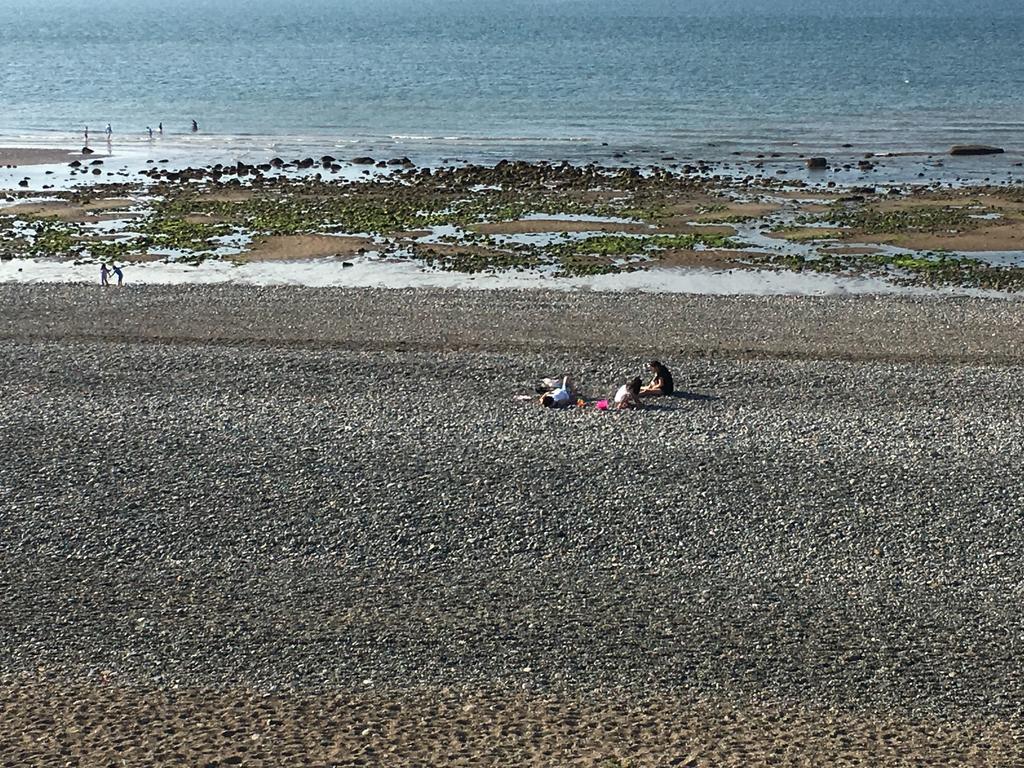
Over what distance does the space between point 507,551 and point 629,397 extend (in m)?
6.45

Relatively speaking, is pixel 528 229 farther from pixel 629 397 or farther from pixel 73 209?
pixel 629 397

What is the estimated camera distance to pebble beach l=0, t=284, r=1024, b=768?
13.8m

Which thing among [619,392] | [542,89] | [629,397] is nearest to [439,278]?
[619,392]

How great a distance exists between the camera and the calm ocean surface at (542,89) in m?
65.4

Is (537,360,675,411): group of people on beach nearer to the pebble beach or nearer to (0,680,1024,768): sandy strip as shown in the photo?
the pebble beach

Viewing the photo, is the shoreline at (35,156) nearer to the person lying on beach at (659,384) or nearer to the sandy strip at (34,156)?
the sandy strip at (34,156)

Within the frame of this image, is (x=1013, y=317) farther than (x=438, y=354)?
Yes

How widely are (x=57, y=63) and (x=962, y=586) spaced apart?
116 metres

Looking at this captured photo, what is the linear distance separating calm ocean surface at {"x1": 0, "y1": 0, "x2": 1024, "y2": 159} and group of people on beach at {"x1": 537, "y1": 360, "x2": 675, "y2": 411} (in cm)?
3559

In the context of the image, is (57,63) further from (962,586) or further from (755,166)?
(962,586)

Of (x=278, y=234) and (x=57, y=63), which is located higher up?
(x=57, y=63)

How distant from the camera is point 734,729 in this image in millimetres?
13602

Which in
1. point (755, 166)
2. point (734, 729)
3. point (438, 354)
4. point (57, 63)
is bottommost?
point (734, 729)

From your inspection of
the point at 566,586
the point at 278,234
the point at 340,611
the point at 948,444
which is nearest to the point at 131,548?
the point at 340,611
